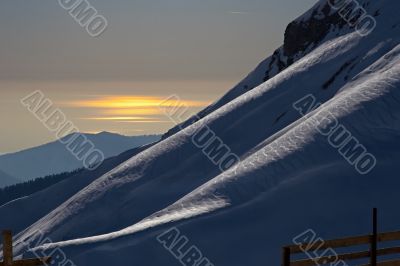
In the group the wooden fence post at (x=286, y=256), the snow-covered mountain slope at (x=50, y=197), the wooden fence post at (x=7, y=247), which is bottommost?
the wooden fence post at (x=286, y=256)

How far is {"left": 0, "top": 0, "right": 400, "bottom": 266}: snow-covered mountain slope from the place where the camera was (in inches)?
1761

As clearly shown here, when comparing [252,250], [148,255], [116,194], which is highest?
[116,194]

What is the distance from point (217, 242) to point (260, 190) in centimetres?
830

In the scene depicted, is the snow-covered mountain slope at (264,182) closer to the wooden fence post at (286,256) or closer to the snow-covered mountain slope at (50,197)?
the wooden fence post at (286,256)

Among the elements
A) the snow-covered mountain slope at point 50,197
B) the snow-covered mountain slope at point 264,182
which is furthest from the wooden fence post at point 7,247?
the snow-covered mountain slope at point 50,197

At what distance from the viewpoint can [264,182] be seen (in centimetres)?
5366

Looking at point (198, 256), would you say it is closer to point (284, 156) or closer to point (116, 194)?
point (284, 156)

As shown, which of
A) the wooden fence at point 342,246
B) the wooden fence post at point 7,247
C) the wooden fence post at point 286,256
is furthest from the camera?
the wooden fence at point 342,246

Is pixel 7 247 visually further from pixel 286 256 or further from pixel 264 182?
pixel 264 182

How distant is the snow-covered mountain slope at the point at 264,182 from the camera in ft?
147

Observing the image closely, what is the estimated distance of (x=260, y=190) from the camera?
172ft

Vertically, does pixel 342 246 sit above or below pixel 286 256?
below

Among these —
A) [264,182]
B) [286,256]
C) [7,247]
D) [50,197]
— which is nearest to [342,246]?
[286,256]

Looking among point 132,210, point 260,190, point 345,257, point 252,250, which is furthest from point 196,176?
point 345,257
